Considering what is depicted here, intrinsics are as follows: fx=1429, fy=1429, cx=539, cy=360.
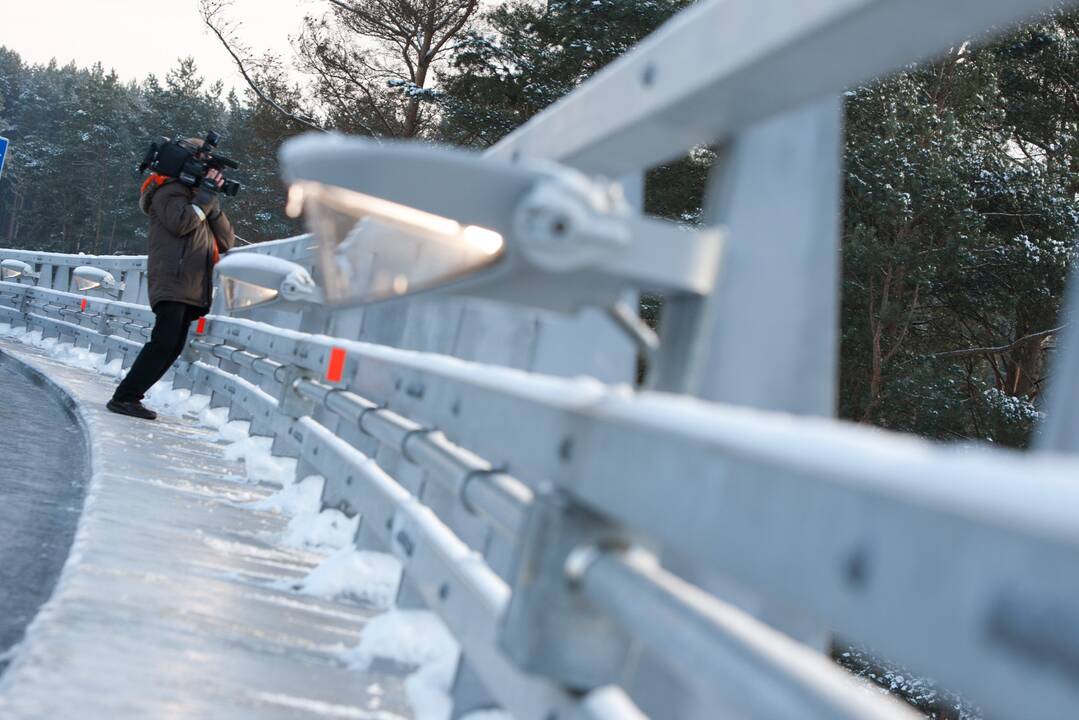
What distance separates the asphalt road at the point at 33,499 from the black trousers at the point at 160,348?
0.41 meters

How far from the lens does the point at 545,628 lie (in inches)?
65.1

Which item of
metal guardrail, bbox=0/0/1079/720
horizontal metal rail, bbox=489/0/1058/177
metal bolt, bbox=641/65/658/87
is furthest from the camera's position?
metal bolt, bbox=641/65/658/87

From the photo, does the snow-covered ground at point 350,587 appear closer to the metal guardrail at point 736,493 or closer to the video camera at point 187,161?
the metal guardrail at point 736,493

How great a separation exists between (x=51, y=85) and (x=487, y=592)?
140 m

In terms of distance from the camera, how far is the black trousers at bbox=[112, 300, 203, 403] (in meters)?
8.64

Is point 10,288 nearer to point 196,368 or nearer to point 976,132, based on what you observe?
point 196,368

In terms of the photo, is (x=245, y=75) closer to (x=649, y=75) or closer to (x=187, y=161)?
(x=187, y=161)

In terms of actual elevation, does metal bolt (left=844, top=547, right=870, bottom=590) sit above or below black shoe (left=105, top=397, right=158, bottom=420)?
above

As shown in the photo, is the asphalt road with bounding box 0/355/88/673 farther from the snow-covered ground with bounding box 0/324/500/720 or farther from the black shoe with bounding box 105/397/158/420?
the snow-covered ground with bounding box 0/324/500/720

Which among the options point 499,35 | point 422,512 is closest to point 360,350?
point 422,512

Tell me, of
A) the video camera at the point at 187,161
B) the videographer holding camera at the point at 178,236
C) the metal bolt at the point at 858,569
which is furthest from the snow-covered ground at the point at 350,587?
the video camera at the point at 187,161

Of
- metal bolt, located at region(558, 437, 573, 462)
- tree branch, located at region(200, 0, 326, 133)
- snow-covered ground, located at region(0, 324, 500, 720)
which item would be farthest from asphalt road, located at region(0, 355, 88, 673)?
tree branch, located at region(200, 0, 326, 133)

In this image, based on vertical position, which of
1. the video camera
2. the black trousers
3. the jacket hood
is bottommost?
the black trousers

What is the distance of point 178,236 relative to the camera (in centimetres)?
912
